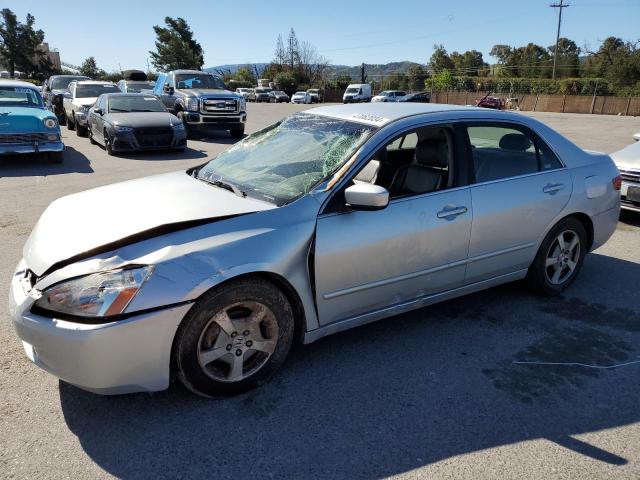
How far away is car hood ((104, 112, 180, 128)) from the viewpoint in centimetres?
1233

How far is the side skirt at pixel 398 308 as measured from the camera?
3.23 meters

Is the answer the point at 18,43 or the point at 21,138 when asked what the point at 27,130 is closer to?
the point at 21,138

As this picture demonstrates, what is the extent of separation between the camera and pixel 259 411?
9.36 feet

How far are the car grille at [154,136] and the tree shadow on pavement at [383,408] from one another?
1016 cm

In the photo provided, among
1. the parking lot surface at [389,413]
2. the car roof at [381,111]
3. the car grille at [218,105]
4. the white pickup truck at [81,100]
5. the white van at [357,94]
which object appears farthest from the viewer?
the white van at [357,94]

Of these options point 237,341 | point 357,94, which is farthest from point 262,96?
point 237,341

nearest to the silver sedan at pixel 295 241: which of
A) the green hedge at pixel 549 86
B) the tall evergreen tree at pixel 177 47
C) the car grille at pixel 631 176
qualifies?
the car grille at pixel 631 176

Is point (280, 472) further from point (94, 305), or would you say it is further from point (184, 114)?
point (184, 114)

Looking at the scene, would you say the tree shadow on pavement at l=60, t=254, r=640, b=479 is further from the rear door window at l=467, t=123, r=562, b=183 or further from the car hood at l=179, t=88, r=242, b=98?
the car hood at l=179, t=88, r=242, b=98

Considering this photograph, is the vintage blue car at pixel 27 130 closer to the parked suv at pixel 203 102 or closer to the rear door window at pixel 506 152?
the parked suv at pixel 203 102

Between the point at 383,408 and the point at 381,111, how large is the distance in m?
2.12

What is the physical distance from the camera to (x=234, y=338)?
2898 mm

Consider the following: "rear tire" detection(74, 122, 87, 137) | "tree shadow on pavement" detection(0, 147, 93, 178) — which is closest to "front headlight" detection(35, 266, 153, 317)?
"tree shadow on pavement" detection(0, 147, 93, 178)

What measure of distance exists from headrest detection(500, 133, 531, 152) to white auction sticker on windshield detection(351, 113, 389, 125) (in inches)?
48.9
